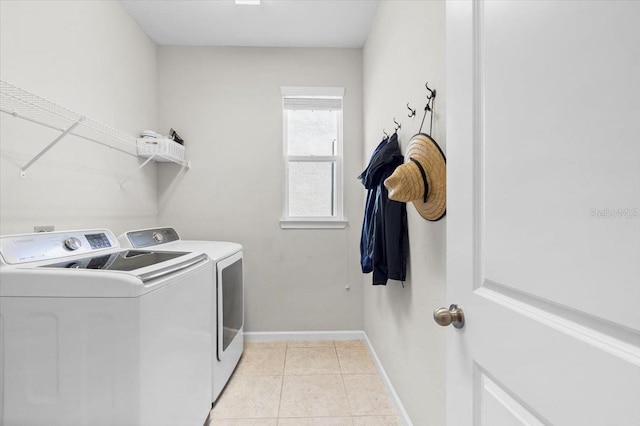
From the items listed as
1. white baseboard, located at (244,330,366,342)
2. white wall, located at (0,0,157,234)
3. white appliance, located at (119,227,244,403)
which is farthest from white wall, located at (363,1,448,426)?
white wall, located at (0,0,157,234)

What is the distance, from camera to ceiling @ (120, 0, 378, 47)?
2.23m

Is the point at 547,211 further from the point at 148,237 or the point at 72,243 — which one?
the point at 148,237

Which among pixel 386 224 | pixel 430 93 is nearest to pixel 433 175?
pixel 430 93

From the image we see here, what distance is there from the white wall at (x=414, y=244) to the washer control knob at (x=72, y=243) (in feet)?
5.37

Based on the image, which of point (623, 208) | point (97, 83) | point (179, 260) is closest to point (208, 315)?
point (179, 260)

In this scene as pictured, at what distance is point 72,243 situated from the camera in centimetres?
145

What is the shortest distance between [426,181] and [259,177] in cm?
187

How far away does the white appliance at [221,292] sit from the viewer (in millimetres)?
1904

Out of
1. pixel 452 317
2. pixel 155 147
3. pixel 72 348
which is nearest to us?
pixel 452 317

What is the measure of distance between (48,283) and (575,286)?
1.43m

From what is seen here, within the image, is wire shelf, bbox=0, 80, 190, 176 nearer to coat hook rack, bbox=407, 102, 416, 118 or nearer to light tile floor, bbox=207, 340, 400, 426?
coat hook rack, bbox=407, 102, 416, 118

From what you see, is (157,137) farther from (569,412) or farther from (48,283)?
(569,412)

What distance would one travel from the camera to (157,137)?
7.77 feet

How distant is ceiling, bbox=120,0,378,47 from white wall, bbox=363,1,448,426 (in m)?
0.32
